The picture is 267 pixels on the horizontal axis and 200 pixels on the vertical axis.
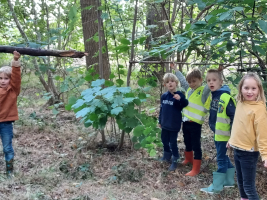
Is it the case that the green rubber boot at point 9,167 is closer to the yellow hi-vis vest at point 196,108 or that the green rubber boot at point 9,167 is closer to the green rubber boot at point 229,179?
the yellow hi-vis vest at point 196,108

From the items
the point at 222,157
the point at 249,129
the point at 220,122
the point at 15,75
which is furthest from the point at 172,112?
the point at 15,75

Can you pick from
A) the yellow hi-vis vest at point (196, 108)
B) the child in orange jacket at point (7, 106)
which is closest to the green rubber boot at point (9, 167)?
the child in orange jacket at point (7, 106)

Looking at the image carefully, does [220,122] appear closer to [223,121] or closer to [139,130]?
[223,121]

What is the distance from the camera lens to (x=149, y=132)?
2594 millimetres

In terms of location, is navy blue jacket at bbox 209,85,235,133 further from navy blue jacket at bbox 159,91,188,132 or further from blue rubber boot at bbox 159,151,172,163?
blue rubber boot at bbox 159,151,172,163

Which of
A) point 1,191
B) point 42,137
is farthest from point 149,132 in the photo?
point 42,137

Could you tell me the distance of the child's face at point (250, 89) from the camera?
2.20 meters

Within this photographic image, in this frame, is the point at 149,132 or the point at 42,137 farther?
the point at 42,137

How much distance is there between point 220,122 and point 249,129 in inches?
21.4

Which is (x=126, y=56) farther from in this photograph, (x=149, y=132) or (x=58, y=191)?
(x=58, y=191)

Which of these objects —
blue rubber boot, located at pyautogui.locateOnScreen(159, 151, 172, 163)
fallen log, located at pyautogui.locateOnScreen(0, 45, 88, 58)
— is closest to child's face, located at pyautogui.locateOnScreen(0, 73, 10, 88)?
fallen log, located at pyautogui.locateOnScreen(0, 45, 88, 58)

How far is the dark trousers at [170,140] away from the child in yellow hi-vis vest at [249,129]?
110cm

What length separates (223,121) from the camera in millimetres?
2711

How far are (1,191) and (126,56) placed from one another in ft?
8.70
